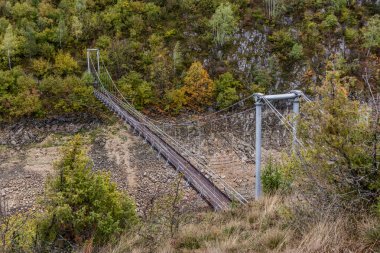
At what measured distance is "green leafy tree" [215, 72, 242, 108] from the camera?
83.7ft

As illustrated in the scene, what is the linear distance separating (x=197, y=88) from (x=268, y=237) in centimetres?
2266

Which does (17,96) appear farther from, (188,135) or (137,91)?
(188,135)

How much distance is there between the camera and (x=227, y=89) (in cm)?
2592

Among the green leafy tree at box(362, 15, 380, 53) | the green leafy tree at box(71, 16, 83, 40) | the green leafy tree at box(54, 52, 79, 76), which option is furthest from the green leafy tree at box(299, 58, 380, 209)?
the green leafy tree at box(362, 15, 380, 53)

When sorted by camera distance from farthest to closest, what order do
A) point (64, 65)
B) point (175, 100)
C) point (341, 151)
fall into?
point (64, 65), point (175, 100), point (341, 151)

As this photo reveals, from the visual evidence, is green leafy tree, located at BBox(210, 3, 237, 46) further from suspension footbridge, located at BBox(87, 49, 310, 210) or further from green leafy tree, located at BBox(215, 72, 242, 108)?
suspension footbridge, located at BBox(87, 49, 310, 210)

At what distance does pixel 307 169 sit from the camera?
3.83 metres

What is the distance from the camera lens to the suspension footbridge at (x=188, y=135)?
8602mm

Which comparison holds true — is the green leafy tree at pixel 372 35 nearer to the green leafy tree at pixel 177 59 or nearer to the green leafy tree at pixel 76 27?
the green leafy tree at pixel 177 59

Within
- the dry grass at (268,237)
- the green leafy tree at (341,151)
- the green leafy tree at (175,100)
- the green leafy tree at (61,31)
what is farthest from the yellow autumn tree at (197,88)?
the green leafy tree at (341,151)

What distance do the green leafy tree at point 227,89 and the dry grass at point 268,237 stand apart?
67.4ft

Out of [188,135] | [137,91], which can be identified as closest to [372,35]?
[188,135]

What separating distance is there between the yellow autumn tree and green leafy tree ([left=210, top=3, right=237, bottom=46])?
4.41 metres

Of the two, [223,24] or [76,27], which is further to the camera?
[76,27]
